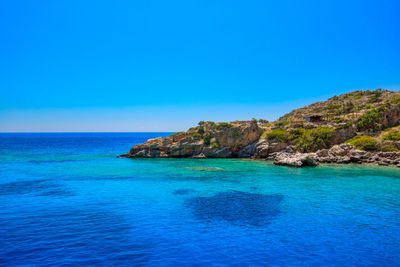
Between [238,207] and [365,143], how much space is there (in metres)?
41.2

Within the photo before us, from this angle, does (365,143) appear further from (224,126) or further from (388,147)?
(224,126)

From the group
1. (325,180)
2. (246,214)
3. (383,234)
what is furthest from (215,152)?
(383,234)

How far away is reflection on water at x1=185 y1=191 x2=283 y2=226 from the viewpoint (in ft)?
57.0

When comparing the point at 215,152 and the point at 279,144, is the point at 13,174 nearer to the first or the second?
the point at 215,152

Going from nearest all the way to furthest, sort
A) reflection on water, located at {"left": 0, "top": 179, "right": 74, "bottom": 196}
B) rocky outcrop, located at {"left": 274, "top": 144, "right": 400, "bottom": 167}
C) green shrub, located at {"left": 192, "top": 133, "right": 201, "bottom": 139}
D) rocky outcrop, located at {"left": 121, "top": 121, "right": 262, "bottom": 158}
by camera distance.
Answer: reflection on water, located at {"left": 0, "top": 179, "right": 74, "bottom": 196} → rocky outcrop, located at {"left": 274, "top": 144, "right": 400, "bottom": 167} → rocky outcrop, located at {"left": 121, "top": 121, "right": 262, "bottom": 158} → green shrub, located at {"left": 192, "top": 133, "right": 201, "bottom": 139}

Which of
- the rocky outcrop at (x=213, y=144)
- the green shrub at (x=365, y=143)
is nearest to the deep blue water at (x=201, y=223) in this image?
the green shrub at (x=365, y=143)

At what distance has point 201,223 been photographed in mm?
16359

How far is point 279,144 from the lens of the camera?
57.5m

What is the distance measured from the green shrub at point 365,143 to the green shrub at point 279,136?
12434 millimetres

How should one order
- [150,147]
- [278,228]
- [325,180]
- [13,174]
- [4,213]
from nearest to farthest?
[278,228]
[4,213]
[325,180]
[13,174]
[150,147]

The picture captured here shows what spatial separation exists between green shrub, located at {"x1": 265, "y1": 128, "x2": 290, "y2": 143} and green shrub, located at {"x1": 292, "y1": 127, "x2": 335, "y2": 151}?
164cm

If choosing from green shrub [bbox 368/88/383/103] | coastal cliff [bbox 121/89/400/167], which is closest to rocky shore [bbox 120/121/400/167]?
coastal cliff [bbox 121/89/400/167]

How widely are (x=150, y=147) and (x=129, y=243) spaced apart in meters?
50.9

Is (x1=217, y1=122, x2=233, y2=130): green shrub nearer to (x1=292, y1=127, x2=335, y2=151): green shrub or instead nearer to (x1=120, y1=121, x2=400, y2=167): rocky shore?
(x1=120, y1=121, x2=400, y2=167): rocky shore
